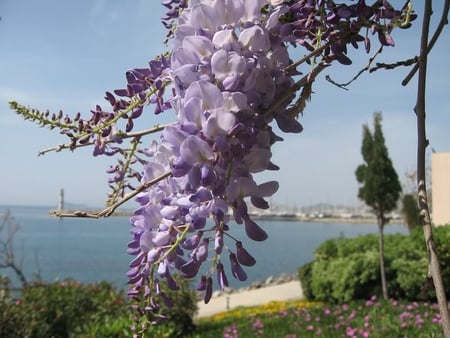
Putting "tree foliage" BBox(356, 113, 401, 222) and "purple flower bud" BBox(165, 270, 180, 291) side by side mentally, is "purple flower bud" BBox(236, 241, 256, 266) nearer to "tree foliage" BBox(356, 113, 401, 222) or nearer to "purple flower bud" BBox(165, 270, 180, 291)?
"purple flower bud" BBox(165, 270, 180, 291)

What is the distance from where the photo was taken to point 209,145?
2.16 feet

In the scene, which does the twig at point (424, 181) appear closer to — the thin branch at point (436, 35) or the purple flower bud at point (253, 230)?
the thin branch at point (436, 35)

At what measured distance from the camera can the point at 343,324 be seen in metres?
6.58

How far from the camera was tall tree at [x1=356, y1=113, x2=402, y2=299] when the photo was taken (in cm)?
1134

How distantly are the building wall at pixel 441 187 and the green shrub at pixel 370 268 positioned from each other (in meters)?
2.84

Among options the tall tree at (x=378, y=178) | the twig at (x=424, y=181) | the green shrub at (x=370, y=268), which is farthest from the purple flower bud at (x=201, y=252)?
the tall tree at (x=378, y=178)

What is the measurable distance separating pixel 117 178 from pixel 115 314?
684cm

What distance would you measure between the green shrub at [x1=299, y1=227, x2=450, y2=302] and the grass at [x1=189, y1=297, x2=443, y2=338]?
1330 mm

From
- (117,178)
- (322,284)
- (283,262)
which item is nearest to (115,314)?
(322,284)

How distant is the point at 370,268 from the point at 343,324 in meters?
3.84

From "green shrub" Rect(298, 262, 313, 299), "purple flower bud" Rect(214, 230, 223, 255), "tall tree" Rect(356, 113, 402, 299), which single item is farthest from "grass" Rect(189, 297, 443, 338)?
"purple flower bud" Rect(214, 230, 223, 255)

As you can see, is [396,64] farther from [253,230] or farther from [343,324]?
[343,324]

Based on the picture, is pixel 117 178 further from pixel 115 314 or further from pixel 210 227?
pixel 115 314

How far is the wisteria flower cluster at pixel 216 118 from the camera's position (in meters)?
0.67
